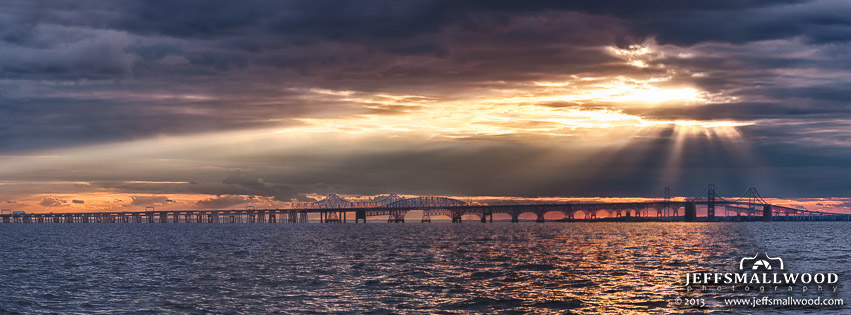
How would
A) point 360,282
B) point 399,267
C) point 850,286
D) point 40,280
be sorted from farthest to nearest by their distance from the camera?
point 399,267
point 40,280
point 360,282
point 850,286

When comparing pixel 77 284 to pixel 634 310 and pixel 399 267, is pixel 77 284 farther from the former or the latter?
pixel 634 310

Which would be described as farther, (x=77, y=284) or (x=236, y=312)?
(x=77, y=284)

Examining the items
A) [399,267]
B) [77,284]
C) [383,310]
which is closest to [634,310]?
[383,310]

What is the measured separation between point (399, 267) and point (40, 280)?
2922 cm

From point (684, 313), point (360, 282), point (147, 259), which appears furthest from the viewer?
point (147, 259)

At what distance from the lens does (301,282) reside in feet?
180

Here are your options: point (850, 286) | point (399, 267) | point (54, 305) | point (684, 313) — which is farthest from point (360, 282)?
point (850, 286)

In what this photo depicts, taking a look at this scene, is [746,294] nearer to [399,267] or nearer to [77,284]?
[399,267]

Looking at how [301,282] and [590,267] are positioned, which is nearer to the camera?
[301,282]

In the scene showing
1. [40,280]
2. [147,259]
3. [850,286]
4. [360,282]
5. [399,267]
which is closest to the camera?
[850,286]

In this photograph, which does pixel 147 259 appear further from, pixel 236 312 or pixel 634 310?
pixel 634 310

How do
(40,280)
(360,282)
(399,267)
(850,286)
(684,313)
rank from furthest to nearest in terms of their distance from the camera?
(399,267) < (40,280) < (360,282) < (850,286) < (684,313)

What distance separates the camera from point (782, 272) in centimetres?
6078

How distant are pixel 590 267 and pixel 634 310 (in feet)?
93.1
